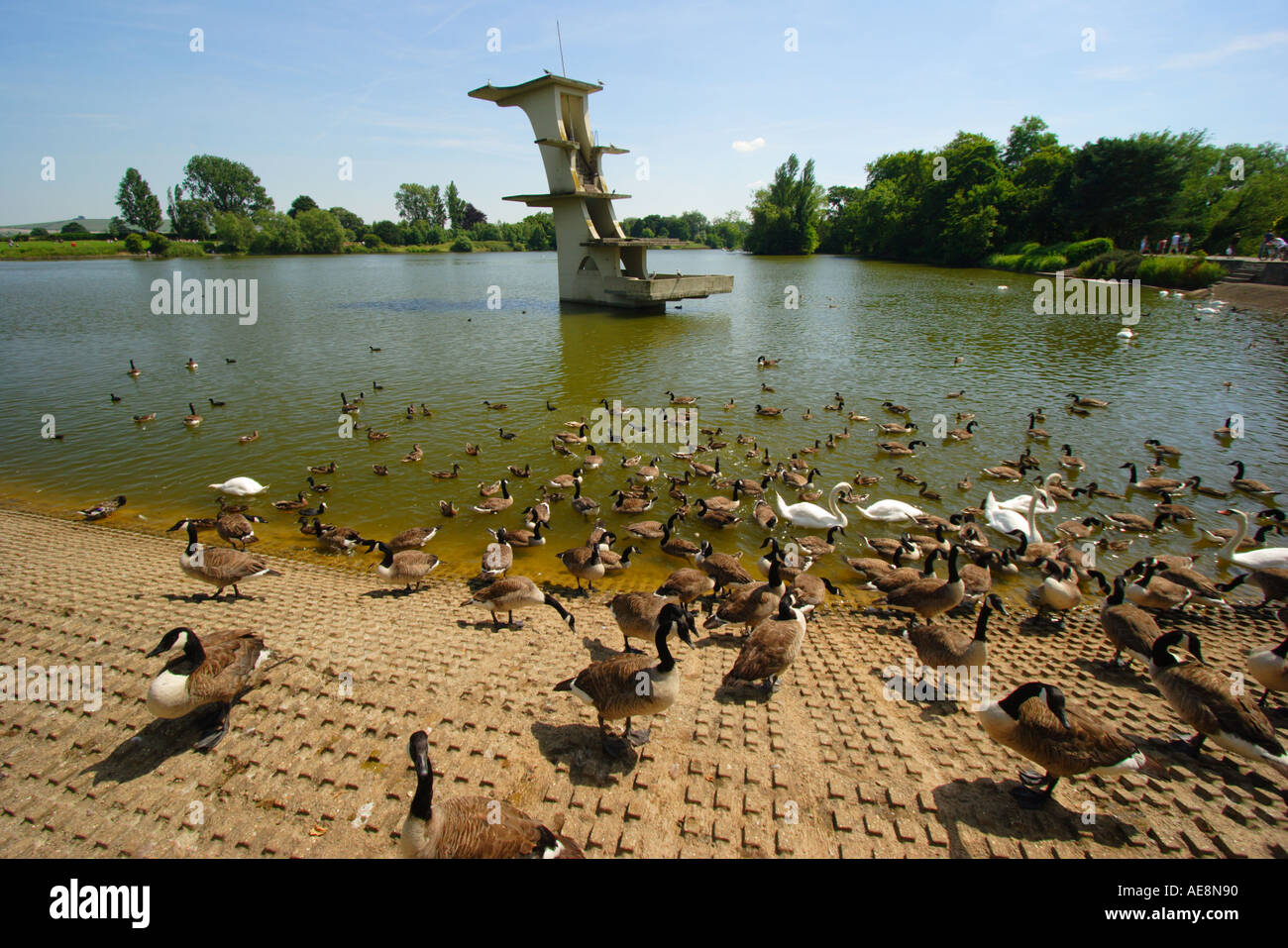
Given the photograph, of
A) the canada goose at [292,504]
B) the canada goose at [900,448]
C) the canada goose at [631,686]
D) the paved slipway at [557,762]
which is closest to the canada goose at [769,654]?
the paved slipway at [557,762]

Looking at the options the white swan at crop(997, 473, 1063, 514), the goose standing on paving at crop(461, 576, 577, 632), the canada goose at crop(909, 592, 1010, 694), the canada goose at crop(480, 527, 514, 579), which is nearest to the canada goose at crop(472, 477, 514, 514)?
the canada goose at crop(480, 527, 514, 579)

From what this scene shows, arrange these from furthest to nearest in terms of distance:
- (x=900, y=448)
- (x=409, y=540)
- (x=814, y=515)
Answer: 1. (x=900, y=448)
2. (x=814, y=515)
3. (x=409, y=540)

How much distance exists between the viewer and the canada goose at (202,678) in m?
6.82

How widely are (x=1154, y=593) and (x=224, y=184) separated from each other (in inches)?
8294

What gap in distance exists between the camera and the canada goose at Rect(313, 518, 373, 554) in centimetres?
1436

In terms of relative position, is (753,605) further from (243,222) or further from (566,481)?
(243,222)

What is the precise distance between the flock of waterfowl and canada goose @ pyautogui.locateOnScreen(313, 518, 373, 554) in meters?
0.06

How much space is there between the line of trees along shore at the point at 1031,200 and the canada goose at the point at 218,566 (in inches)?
1961

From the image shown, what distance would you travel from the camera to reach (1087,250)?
72.8 m

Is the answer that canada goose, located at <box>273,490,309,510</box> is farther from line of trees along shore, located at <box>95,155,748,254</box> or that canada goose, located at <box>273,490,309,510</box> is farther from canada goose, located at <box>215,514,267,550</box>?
line of trees along shore, located at <box>95,155,748,254</box>

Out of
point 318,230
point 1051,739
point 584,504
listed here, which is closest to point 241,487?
point 584,504

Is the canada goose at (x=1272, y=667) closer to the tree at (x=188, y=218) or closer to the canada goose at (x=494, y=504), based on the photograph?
the canada goose at (x=494, y=504)

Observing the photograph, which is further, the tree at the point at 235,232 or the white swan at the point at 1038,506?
the tree at the point at 235,232
